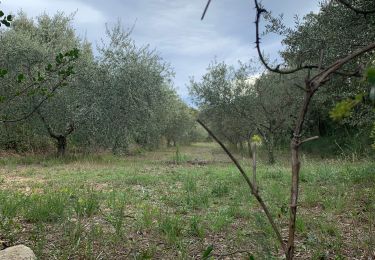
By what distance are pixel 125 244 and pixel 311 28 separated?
6236mm

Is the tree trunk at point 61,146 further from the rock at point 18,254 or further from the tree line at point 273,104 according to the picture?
the rock at point 18,254

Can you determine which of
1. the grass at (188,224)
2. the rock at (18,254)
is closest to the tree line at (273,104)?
the grass at (188,224)

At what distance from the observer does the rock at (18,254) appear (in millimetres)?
3062

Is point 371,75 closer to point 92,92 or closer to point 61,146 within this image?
point 92,92

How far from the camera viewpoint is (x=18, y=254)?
313 centimetres

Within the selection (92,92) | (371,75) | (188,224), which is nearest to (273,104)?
(92,92)

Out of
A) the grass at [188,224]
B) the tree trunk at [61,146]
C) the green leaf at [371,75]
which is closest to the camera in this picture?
the green leaf at [371,75]

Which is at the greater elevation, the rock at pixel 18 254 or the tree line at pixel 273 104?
the tree line at pixel 273 104

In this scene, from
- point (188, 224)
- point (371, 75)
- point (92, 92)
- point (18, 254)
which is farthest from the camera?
point (92, 92)

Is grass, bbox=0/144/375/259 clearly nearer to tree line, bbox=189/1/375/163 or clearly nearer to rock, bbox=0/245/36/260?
rock, bbox=0/245/36/260

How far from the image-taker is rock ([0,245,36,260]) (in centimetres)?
306

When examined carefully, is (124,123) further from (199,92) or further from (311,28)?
(311,28)

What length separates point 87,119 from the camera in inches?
727

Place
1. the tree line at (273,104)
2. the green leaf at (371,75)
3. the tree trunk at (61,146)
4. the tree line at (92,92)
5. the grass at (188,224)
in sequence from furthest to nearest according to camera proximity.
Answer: the tree trunk at (61,146), the tree line at (92,92), the tree line at (273,104), the grass at (188,224), the green leaf at (371,75)
